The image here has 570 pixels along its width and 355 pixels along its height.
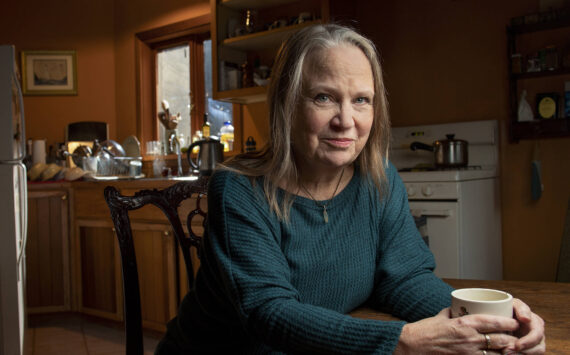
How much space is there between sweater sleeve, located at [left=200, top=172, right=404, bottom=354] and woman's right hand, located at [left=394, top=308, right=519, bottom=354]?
→ 3 cm

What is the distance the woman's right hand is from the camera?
2.26ft

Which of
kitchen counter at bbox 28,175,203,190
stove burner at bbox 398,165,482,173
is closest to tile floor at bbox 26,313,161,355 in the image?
kitchen counter at bbox 28,175,203,190

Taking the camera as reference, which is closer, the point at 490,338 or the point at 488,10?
the point at 490,338

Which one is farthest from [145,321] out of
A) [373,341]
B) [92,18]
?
[92,18]

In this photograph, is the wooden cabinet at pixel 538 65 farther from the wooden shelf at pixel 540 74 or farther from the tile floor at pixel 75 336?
the tile floor at pixel 75 336

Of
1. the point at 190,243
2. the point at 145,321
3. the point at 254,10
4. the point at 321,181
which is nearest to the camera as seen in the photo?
the point at 321,181

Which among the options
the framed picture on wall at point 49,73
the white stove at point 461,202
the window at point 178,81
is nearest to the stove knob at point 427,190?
the white stove at point 461,202

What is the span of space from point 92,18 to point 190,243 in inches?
169

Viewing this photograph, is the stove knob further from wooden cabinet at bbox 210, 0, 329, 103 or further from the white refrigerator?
the white refrigerator

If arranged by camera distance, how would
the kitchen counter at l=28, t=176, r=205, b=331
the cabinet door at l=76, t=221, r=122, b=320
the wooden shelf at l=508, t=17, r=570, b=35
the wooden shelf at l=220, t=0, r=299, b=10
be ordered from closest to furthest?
the wooden shelf at l=508, t=17, r=570, b=35 < the kitchen counter at l=28, t=176, r=205, b=331 < the cabinet door at l=76, t=221, r=122, b=320 < the wooden shelf at l=220, t=0, r=299, b=10

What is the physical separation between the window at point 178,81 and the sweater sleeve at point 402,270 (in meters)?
2.87

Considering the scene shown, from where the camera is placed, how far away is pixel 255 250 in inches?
35.0

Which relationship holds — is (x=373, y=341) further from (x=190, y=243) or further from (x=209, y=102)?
(x=209, y=102)

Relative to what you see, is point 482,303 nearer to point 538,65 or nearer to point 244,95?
point 538,65
